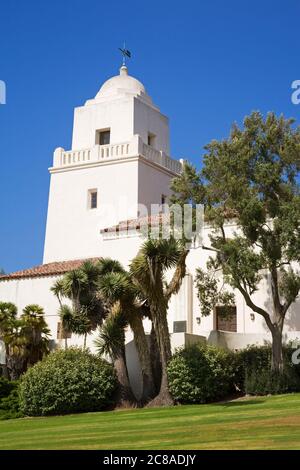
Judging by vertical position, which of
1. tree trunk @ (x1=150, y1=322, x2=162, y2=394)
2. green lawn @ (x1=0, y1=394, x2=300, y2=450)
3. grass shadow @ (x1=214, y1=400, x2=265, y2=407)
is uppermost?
tree trunk @ (x1=150, y1=322, x2=162, y2=394)

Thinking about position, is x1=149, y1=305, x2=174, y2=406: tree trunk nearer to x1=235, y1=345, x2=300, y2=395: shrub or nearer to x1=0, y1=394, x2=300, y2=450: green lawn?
x1=0, y1=394, x2=300, y2=450: green lawn

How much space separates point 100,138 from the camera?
42500mm

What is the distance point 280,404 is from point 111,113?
79.2ft

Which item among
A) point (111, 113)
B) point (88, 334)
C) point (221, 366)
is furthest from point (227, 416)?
point (111, 113)

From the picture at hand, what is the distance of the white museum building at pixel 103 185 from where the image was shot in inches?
1449

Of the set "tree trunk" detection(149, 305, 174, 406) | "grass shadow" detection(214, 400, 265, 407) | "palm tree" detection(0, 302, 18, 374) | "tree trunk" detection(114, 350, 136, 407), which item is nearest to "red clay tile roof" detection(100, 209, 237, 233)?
"palm tree" detection(0, 302, 18, 374)

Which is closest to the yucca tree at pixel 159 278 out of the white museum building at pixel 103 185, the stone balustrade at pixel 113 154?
the white museum building at pixel 103 185

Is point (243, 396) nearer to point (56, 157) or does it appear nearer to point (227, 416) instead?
point (227, 416)

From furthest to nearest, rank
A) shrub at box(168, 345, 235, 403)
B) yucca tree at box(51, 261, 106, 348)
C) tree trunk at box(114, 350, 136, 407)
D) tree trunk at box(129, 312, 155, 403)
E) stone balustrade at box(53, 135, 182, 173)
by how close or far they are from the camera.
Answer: stone balustrade at box(53, 135, 182, 173)
yucca tree at box(51, 261, 106, 348)
tree trunk at box(129, 312, 155, 403)
tree trunk at box(114, 350, 136, 407)
shrub at box(168, 345, 235, 403)

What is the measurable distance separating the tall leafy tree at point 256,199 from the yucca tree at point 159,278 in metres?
1.89

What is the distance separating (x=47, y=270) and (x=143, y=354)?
34.9 feet

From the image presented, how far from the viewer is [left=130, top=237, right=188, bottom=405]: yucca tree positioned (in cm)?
2573

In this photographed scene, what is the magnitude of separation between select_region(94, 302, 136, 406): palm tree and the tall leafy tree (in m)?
4.45

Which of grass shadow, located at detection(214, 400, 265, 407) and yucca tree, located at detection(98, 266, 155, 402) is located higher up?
yucca tree, located at detection(98, 266, 155, 402)
